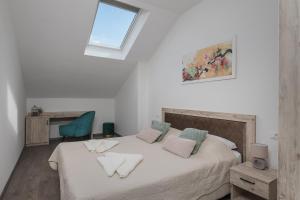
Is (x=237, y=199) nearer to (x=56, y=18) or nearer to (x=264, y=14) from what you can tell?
(x=264, y=14)

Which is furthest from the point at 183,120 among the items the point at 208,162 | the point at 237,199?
the point at 237,199

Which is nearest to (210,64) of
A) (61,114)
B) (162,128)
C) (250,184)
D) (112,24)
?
(162,128)

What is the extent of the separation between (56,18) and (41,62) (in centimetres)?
126

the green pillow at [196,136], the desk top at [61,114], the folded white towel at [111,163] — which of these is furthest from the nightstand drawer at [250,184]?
the desk top at [61,114]

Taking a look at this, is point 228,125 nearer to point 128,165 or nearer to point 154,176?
point 154,176

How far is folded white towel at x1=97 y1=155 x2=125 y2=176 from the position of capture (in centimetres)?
172

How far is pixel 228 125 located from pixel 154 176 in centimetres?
135

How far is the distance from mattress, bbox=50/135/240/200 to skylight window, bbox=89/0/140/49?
92.5 inches

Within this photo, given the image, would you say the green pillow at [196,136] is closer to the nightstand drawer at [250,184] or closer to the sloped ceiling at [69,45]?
the nightstand drawer at [250,184]

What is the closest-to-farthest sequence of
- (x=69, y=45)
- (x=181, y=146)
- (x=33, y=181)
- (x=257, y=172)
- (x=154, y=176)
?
(x=154, y=176)
(x=257, y=172)
(x=181, y=146)
(x=33, y=181)
(x=69, y=45)

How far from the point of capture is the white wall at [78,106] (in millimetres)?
5078

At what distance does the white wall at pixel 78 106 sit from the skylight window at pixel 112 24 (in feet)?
7.23

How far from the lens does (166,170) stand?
5.96ft

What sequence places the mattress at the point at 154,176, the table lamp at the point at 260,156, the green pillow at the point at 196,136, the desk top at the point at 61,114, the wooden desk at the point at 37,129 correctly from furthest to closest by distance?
the desk top at the point at 61,114 < the wooden desk at the point at 37,129 < the green pillow at the point at 196,136 < the table lamp at the point at 260,156 < the mattress at the point at 154,176
